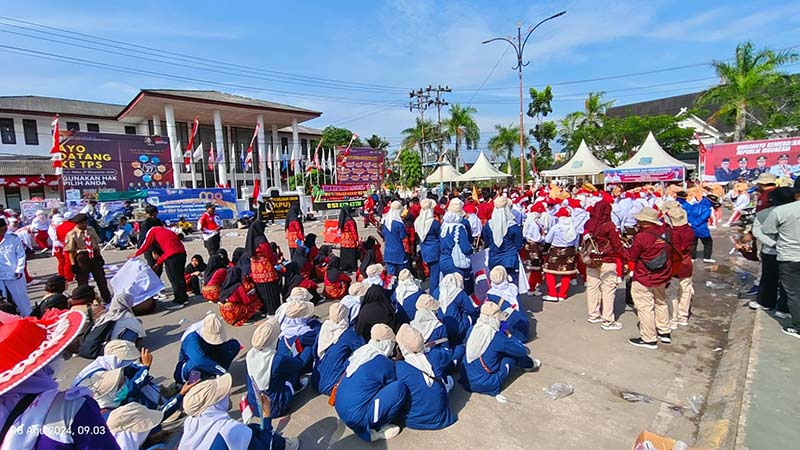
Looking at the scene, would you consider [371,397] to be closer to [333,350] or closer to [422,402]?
[422,402]

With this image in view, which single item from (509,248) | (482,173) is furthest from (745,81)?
(509,248)

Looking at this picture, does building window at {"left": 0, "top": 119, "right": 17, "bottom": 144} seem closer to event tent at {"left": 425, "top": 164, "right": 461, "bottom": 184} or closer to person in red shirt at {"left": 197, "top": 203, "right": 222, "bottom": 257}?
event tent at {"left": 425, "top": 164, "right": 461, "bottom": 184}

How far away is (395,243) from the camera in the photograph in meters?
6.30

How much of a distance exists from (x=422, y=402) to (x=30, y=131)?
123 feet

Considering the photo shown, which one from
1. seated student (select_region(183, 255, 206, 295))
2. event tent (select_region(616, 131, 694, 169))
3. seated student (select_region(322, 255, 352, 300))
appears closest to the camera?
seated student (select_region(322, 255, 352, 300))


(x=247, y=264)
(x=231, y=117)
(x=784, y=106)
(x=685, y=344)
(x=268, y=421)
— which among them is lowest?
(x=685, y=344)

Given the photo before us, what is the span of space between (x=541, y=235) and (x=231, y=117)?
28.5 metres

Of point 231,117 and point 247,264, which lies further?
point 231,117

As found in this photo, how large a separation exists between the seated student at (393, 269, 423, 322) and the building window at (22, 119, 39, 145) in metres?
35.7

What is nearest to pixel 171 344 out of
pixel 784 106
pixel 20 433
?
pixel 20 433

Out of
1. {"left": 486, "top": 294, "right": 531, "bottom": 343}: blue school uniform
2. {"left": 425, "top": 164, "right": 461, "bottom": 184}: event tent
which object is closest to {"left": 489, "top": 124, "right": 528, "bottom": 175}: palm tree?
{"left": 425, "top": 164, "right": 461, "bottom": 184}: event tent

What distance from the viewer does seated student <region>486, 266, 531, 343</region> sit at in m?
4.36

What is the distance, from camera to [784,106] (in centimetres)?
2277

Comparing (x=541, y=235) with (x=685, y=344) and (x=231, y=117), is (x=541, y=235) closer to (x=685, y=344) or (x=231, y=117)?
(x=685, y=344)
